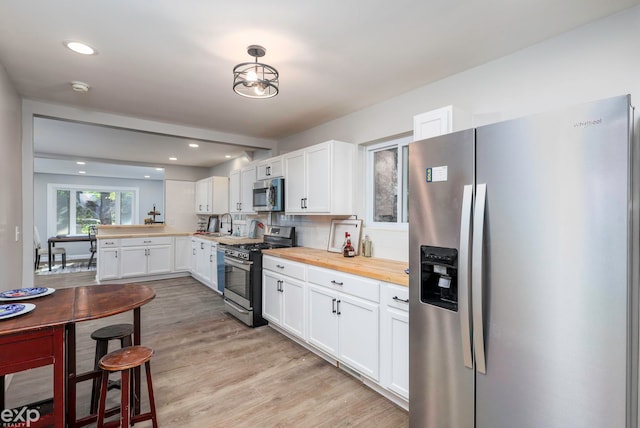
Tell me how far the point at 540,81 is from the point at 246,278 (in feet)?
10.9

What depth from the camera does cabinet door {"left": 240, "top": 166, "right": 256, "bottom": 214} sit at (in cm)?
487

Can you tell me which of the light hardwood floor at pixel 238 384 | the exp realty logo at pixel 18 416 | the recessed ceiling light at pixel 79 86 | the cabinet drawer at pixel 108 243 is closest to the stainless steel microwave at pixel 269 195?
the light hardwood floor at pixel 238 384

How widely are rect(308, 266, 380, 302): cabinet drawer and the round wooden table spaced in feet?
4.54

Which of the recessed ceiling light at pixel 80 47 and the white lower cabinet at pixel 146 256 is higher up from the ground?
the recessed ceiling light at pixel 80 47

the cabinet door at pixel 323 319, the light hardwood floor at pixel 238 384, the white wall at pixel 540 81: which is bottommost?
the light hardwood floor at pixel 238 384

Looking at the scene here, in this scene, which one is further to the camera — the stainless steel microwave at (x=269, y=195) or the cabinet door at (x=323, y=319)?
the stainless steel microwave at (x=269, y=195)

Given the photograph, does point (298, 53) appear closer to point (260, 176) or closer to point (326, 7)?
point (326, 7)

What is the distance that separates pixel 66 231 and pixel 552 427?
38.1 ft

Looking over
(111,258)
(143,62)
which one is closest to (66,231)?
(111,258)

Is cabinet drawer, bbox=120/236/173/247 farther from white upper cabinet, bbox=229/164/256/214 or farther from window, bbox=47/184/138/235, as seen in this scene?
window, bbox=47/184/138/235

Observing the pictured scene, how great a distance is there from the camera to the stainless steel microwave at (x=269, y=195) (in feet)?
13.2

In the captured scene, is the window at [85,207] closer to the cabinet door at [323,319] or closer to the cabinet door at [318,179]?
the cabinet door at [318,179]

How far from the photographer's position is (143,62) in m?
2.31

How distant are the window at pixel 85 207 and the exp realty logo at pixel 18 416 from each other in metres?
9.16
